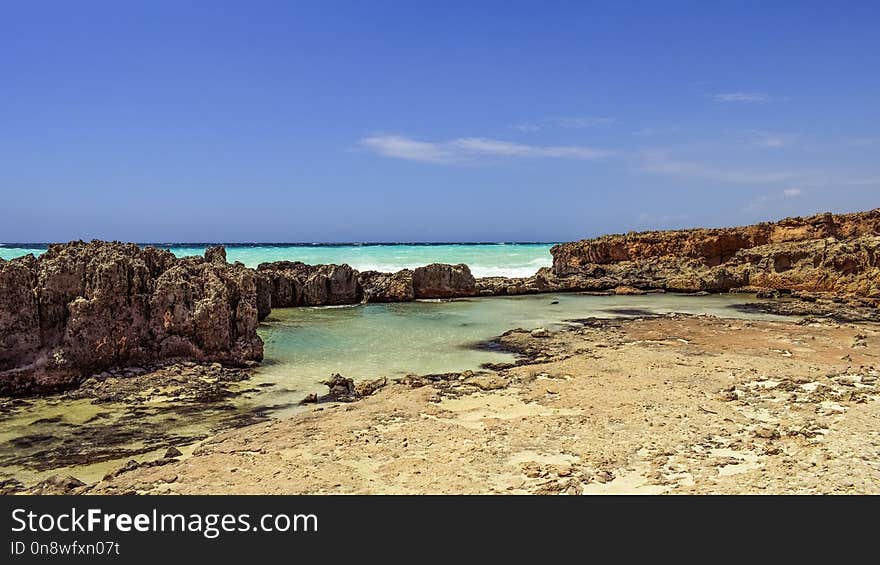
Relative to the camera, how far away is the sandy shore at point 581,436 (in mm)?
4938

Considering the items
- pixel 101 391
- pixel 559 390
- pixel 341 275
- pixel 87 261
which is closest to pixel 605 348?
pixel 559 390

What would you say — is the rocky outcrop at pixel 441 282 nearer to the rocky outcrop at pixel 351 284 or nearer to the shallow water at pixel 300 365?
the rocky outcrop at pixel 351 284

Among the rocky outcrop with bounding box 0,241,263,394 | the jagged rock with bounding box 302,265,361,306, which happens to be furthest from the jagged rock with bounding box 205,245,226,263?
the jagged rock with bounding box 302,265,361,306

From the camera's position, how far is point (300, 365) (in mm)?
10961

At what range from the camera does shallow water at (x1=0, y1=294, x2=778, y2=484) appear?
252 inches

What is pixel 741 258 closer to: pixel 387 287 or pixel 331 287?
pixel 387 287

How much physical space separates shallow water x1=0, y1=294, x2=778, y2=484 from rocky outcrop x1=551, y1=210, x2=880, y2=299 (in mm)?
3730

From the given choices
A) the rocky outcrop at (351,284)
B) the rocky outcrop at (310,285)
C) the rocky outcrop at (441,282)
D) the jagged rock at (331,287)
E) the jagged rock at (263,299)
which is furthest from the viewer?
the rocky outcrop at (441,282)

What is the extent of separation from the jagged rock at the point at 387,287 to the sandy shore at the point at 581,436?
44.6 ft

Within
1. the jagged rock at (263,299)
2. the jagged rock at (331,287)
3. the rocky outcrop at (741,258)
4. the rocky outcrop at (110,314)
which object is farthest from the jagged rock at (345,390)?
the rocky outcrop at (741,258)

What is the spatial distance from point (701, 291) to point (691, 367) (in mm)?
18579

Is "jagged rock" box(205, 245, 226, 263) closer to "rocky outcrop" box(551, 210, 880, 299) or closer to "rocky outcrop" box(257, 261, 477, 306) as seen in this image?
"rocky outcrop" box(257, 261, 477, 306)
